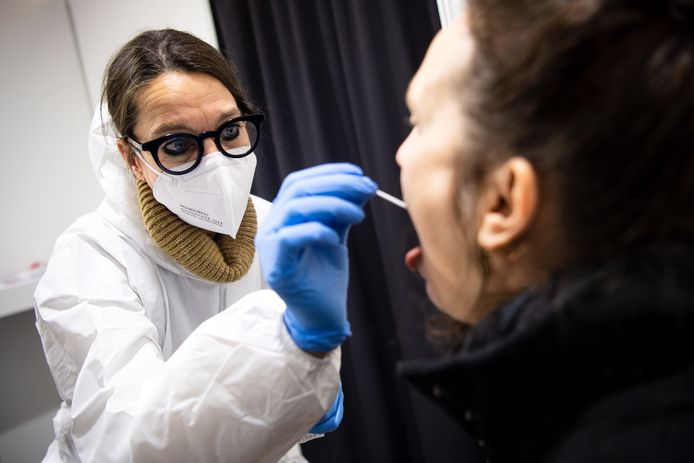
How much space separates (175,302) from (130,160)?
0.37 meters

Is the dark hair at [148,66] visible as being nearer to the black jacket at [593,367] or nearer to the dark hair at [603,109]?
the dark hair at [603,109]

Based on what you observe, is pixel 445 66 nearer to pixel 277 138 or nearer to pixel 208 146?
pixel 208 146

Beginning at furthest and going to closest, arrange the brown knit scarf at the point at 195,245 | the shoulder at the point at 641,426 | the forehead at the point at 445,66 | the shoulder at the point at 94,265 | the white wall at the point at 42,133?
the white wall at the point at 42,133 → the brown knit scarf at the point at 195,245 → the shoulder at the point at 94,265 → the forehead at the point at 445,66 → the shoulder at the point at 641,426

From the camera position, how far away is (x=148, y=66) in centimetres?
114

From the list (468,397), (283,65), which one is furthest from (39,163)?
(468,397)

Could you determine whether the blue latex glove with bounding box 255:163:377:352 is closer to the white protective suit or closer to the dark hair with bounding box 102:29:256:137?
the white protective suit

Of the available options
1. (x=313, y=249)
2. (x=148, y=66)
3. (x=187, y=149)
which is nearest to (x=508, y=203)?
(x=313, y=249)

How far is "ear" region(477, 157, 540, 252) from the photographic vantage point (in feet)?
1.80

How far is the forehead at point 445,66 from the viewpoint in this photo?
0.62 metres

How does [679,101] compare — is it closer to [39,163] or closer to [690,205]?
[690,205]

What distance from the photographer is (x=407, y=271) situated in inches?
69.7

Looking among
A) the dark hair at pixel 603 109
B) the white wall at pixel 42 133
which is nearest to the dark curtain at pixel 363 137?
the white wall at pixel 42 133

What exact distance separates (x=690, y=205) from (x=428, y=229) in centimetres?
30

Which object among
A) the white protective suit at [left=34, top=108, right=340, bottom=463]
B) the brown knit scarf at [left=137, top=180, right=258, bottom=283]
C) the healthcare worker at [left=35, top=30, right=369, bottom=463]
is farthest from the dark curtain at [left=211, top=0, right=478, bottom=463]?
the white protective suit at [left=34, top=108, right=340, bottom=463]
